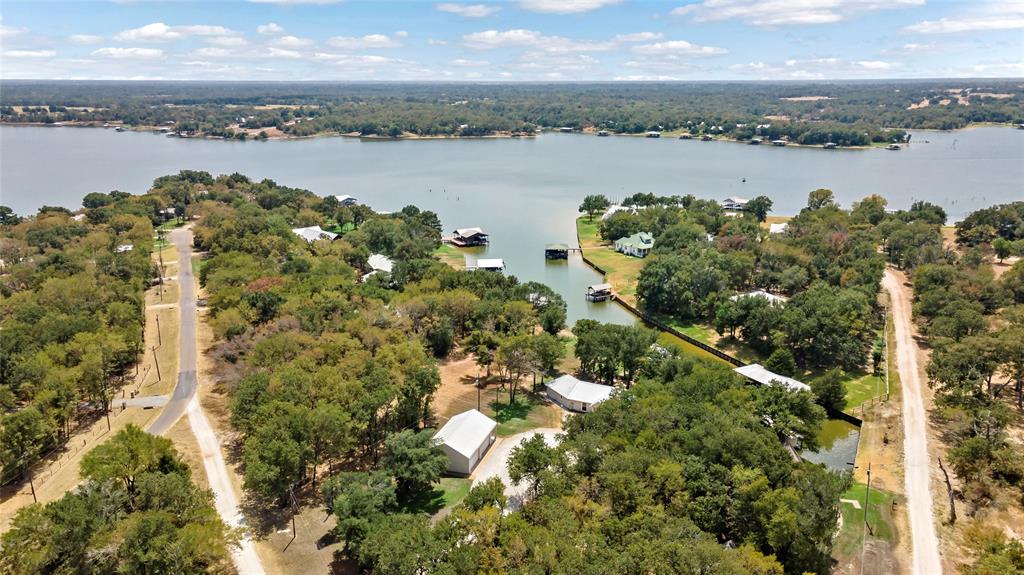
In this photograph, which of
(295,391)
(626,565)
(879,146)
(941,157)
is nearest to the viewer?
(626,565)

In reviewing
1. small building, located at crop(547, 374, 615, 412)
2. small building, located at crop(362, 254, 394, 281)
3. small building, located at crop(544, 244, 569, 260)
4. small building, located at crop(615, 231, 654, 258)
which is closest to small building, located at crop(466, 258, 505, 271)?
small building, located at crop(544, 244, 569, 260)

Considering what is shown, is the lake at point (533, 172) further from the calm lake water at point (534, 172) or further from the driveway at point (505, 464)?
the driveway at point (505, 464)

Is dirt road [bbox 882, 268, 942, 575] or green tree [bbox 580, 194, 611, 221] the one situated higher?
green tree [bbox 580, 194, 611, 221]

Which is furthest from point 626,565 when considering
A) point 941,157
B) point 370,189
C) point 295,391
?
point 941,157

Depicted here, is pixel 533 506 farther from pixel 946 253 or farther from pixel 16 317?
pixel 946 253

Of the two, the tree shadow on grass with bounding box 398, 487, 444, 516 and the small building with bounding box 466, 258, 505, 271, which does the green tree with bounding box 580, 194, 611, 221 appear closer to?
the small building with bounding box 466, 258, 505, 271

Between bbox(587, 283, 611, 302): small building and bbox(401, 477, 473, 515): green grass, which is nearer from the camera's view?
bbox(401, 477, 473, 515): green grass

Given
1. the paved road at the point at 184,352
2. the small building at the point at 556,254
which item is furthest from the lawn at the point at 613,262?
the paved road at the point at 184,352
